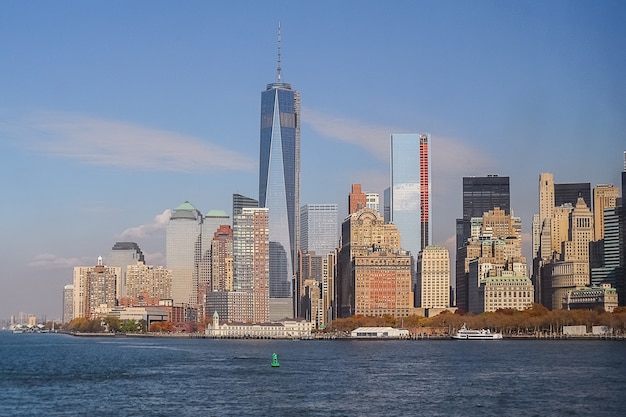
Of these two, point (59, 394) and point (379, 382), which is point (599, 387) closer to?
point (379, 382)

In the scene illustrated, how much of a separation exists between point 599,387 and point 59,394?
148ft

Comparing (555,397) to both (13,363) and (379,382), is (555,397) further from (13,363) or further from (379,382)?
(13,363)

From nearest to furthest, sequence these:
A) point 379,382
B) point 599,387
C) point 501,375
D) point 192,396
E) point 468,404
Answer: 1. point 468,404
2. point 192,396
3. point 599,387
4. point 379,382
5. point 501,375

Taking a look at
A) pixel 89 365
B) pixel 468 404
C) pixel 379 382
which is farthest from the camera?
pixel 89 365

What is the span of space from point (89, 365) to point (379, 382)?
48106 millimetres

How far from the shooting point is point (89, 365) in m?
132

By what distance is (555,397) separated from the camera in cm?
8275

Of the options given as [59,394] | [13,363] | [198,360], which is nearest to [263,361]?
[198,360]

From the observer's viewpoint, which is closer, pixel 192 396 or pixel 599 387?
pixel 192 396

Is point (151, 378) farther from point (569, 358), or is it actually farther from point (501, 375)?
point (569, 358)

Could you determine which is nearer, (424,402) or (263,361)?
(424,402)

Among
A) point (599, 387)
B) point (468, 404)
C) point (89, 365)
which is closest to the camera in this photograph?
point (468, 404)

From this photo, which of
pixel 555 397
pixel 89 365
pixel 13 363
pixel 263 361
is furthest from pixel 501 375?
pixel 13 363

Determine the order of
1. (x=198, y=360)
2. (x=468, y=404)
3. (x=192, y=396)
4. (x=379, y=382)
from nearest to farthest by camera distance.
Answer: (x=468, y=404) < (x=192, y=396) < (x=379, y=382) < (x=198, y=360)
